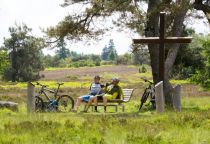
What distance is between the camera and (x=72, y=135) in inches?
346

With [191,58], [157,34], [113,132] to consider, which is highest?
[157,34]

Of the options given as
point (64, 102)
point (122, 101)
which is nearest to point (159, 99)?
point (122, 101)

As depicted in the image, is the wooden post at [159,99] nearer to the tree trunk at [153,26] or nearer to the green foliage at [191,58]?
the tree trunk at [153,26]

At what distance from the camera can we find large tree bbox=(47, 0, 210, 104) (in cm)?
2148

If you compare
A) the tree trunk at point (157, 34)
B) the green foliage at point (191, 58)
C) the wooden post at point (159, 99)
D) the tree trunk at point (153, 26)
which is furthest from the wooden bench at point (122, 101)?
the green foliage at point (191, 58)

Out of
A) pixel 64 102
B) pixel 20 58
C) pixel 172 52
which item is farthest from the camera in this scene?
pixel 20 58

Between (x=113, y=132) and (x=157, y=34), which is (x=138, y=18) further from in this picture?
(x=113, y=132)

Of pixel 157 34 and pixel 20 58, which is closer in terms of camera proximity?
pixel 157 34

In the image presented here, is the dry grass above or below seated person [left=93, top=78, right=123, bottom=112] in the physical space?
below

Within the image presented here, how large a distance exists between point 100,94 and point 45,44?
5903mm

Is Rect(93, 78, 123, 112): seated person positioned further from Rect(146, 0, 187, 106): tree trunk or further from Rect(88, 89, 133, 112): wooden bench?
Rect(146, 0, 187, 106): tree trunk

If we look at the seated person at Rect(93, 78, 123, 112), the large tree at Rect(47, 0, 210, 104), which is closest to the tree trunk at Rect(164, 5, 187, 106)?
the large tree at Rect(47, 0, 210, 104)

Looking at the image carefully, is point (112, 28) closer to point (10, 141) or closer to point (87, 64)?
point (10, 141)

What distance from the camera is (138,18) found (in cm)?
2175
